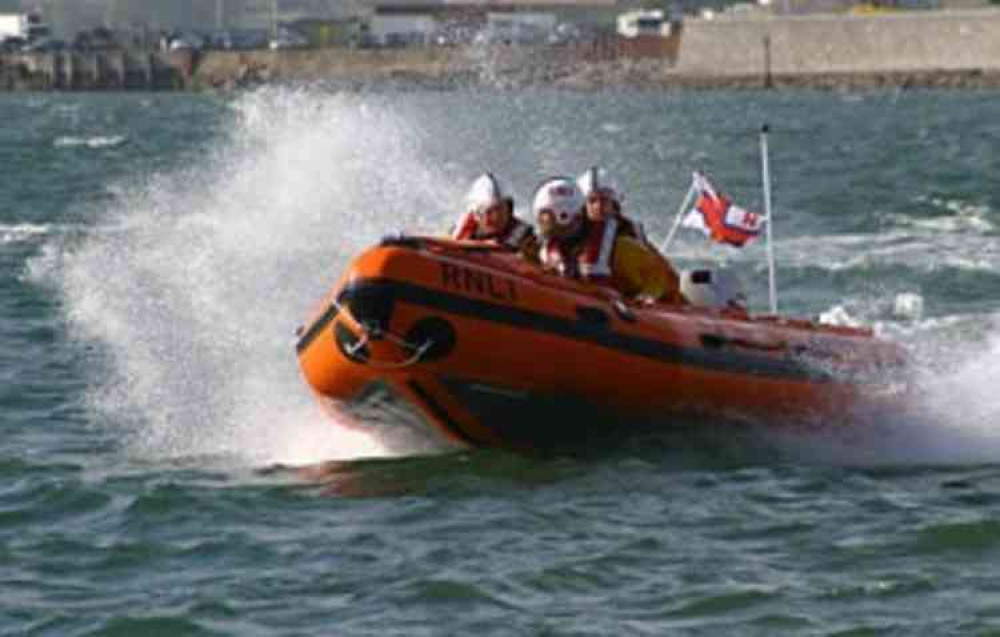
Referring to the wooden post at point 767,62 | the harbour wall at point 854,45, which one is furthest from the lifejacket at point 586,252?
the wooden post at point 767,62

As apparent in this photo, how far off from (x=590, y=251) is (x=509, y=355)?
43.7 inches

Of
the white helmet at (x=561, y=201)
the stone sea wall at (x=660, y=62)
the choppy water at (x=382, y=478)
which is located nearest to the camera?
the choppy water at (x=382, y=478)

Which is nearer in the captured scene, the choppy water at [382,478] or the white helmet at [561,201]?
the choppy water at [382,478]

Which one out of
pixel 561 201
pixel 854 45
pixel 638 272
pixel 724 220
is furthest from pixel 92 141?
pixel 561 201

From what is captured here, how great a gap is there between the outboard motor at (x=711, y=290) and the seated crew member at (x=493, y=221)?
1019 mm

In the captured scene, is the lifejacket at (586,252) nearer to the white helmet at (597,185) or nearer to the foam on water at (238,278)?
the white helmet at (597,185)

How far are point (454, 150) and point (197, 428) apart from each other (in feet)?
84.1

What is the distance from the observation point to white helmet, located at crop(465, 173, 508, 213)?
14.4 meters

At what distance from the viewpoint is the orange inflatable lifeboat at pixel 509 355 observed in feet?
43.3

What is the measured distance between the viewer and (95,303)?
2264cm

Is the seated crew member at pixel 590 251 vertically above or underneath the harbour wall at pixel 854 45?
above

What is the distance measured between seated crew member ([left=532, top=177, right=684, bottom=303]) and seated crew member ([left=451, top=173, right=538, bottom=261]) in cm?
18

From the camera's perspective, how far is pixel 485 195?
1443 cm

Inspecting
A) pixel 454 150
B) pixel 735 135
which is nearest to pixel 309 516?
pixel 454 150
